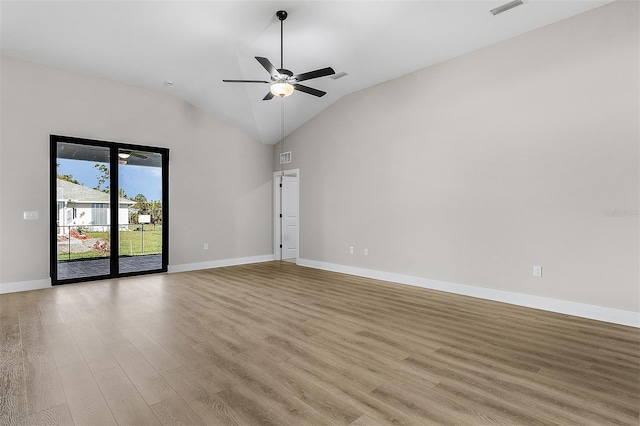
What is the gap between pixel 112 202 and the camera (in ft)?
19.7

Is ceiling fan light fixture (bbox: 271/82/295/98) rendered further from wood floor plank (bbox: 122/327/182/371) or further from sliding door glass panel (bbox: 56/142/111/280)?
sliding door glass panel (bbox: 56/142/111/280)

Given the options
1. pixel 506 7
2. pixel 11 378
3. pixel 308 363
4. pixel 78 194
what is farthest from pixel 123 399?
pixel 506 7

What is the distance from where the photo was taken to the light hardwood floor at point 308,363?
6.73 ft

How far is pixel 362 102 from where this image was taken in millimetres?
6449

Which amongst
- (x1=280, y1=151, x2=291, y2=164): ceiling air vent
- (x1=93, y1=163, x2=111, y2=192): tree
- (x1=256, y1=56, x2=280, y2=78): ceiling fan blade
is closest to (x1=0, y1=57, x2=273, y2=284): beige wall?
(x1=280, y1=151, x2=291, y2=164): ceiling air vent

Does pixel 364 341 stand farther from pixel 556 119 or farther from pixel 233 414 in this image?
pixel 556 119

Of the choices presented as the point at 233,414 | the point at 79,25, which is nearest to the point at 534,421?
the point at 233,414

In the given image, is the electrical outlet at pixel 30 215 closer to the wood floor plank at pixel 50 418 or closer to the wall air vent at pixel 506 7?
the wood floor plank at pixel 50 418

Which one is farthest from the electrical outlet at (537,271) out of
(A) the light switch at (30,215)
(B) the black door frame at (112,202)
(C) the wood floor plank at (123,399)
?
(A) the light switch at (30,215)

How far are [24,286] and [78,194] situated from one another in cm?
163

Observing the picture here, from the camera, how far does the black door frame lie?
539cm

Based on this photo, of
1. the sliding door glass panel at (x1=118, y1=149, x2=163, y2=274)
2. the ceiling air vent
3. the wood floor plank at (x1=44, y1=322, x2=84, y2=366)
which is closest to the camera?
the wood floor plank at (x1=44, y1=322, x2=84, y2=366)

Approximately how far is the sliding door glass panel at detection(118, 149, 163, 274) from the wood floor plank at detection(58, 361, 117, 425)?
3.99m

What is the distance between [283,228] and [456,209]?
4604 millimetres
